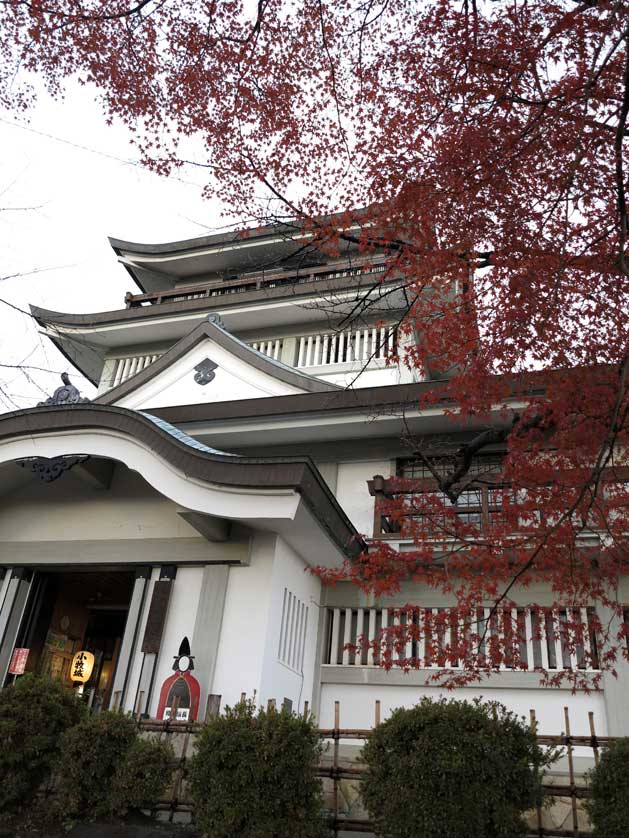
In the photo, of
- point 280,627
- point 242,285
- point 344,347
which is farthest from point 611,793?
point 242,285

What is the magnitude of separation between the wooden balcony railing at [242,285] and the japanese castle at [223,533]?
116 inches

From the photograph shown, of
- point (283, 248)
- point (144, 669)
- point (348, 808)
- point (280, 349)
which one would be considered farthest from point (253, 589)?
point (283, 248)

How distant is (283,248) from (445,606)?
45.2ft

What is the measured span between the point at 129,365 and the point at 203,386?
205 inches

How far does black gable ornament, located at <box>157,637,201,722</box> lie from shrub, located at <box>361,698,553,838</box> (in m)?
3.34

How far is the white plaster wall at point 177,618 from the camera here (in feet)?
29.4

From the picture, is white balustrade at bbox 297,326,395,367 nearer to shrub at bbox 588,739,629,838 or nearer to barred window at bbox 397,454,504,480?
barred window at bbox 397,454,504,480

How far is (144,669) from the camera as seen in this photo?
902 centimetres

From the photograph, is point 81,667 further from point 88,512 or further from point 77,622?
point 88,512

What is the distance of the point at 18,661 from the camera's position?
10.1 meters

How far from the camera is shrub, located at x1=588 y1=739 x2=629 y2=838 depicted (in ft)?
16.9

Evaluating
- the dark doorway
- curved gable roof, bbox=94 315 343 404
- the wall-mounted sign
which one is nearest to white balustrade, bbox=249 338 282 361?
curved gable roof, bbox=94 315 343 404

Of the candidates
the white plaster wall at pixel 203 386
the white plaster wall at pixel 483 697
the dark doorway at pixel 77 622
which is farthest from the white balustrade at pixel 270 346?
the white plaster wall at pixel 483 697

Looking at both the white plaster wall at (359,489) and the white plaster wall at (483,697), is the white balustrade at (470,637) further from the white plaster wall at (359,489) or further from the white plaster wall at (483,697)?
the white plaster wall at (359,489)
